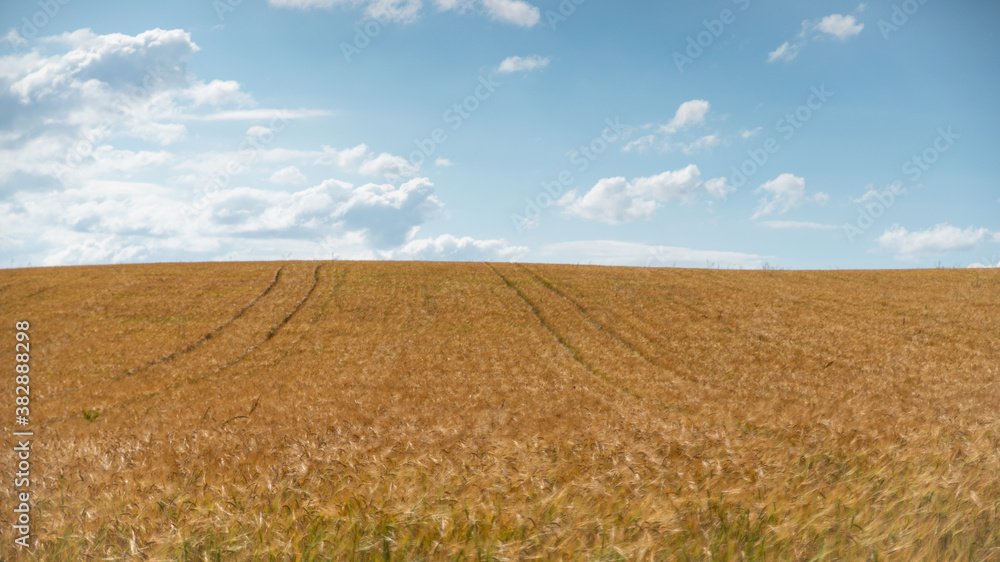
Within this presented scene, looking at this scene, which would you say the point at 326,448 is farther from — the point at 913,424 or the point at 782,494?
the point at 913,424

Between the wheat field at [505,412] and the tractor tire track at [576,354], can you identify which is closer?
the wheat field at [505,412]

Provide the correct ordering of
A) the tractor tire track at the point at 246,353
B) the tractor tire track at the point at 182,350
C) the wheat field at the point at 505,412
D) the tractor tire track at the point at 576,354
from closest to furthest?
the wheat field at the point at 505,412, the tractor tire track at the point at 576,354, the tractor tire track at the point at 246,353, the tractor tire track at the point at 182,350

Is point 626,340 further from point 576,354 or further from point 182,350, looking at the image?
point 182,350

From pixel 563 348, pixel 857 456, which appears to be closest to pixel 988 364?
pixel 563 348

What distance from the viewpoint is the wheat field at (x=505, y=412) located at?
356 cm

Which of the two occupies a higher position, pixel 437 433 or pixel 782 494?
pixel 782 494

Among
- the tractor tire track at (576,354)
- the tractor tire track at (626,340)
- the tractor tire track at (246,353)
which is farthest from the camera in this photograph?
the tractor tire track at (626,340)

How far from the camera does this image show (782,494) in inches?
165

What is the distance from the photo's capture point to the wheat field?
356 cm

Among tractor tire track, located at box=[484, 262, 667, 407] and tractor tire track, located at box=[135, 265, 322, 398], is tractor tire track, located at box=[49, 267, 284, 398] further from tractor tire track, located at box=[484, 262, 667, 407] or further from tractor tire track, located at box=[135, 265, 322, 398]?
tractor tire track, located at box=[484, 262, 667, 407]

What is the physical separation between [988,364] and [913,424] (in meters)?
18.7

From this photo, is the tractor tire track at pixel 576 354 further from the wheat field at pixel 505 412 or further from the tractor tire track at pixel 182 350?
the tractor tire track at pixel 182 350

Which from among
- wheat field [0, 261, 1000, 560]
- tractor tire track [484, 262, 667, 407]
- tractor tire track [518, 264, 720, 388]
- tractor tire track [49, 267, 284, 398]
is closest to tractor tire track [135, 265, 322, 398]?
wheat field [0, 261, 1000, 560]

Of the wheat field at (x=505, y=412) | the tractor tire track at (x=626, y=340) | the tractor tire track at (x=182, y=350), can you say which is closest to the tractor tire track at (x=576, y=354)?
the wheat field at (x=505, y=412)
